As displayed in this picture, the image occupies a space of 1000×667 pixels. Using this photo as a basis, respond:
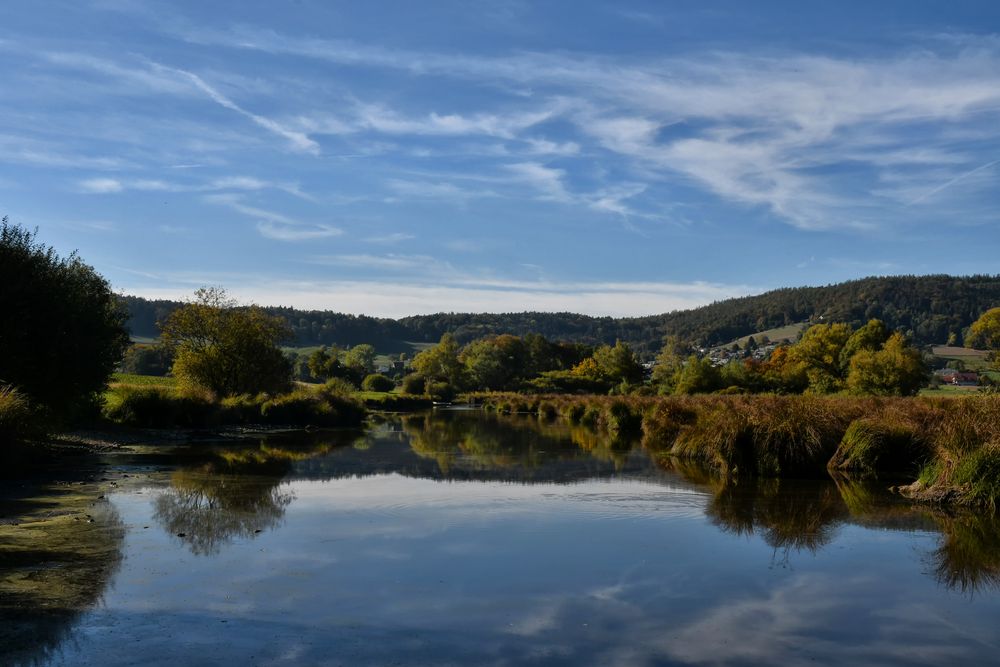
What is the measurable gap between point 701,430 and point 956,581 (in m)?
12.1

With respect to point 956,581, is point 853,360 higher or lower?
higher

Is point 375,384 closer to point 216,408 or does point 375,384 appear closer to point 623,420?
point 216,408

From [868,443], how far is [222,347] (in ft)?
107

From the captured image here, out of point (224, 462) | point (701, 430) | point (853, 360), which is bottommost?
point (224, 462)

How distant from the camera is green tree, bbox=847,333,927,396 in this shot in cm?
5181

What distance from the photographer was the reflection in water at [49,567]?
6.57m

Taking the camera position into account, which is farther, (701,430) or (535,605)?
(701,430)

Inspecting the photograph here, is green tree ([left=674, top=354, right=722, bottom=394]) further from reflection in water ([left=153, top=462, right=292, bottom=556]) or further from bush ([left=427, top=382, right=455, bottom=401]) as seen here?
reflection in water ([left=153, top=462, right=292, bottom=556])

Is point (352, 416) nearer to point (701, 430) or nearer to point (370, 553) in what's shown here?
point (701, 430)

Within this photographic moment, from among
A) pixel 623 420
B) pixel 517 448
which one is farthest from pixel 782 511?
pixel 623 420

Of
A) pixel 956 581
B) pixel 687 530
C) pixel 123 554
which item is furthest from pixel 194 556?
pixel 956 581

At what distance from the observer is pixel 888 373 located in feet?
171

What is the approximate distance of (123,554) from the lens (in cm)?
966

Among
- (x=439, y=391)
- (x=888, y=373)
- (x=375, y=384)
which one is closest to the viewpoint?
(x=888, y=373)
